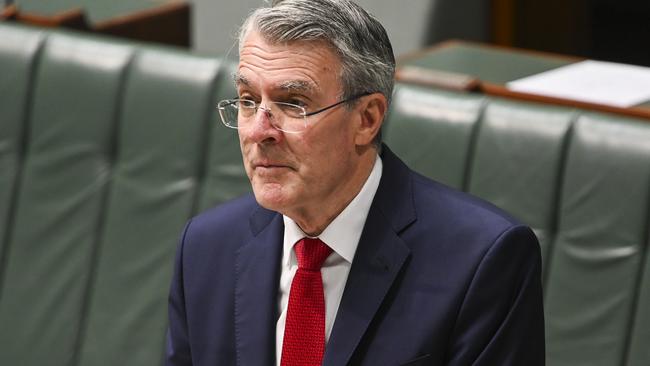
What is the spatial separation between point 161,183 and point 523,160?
78 centimetres

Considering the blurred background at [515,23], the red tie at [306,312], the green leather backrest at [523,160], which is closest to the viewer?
the red tie at [306,312]

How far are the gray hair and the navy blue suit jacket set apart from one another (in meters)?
0.20

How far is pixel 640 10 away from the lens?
161 inches

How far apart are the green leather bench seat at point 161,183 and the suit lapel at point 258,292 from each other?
0.58 m

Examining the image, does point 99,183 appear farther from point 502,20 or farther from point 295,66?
point 502,20

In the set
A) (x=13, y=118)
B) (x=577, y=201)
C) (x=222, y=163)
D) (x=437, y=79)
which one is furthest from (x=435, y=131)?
(x=13, y=118)

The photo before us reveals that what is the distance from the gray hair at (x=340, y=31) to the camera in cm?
161

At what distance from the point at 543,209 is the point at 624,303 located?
223 millimetres

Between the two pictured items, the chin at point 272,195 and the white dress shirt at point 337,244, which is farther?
the white dress shirt at point 337,244

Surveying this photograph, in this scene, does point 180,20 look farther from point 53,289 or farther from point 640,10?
point 640,10

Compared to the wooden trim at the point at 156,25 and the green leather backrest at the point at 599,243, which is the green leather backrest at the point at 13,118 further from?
the green leather backrest at the point at 599,243

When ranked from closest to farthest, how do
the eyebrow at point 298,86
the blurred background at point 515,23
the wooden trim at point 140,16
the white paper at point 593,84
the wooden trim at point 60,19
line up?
the eyebrow at point 298,86 < the white paper at point 593,84 < the wooden trim at point 60,19 < the wooden trim at point 140,16 < the blurred background at point 515,23

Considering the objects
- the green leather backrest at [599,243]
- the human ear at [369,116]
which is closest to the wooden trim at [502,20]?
the green leather backrest at [599,243]

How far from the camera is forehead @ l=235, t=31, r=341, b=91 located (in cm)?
161
